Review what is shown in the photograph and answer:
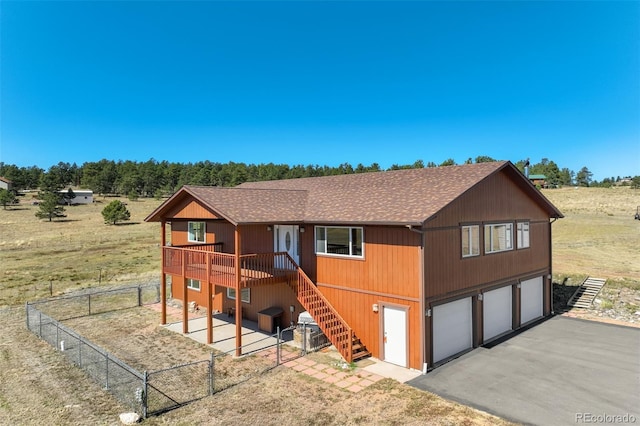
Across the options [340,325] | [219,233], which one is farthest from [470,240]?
[219,233]

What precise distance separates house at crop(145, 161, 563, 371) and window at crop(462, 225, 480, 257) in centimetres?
5

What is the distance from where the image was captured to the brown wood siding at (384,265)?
12.1 meters

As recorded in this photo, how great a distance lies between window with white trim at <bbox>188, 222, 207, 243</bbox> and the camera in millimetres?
19969

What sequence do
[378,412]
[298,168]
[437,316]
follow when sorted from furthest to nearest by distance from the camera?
1. [298,168]
2. [437,316]
3. [378,412]

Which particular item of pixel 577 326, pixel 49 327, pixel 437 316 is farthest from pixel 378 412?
pixel 49 327

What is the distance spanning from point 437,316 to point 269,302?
7.52 m

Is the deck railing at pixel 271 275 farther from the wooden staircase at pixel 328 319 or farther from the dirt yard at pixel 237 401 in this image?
the dirt yard at pixel 237 401

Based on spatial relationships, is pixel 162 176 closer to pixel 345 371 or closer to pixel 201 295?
pixel 201 295

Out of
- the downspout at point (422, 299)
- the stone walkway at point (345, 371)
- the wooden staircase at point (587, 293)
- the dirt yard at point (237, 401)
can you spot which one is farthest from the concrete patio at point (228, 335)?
the wooden staircase at point (587, 293)

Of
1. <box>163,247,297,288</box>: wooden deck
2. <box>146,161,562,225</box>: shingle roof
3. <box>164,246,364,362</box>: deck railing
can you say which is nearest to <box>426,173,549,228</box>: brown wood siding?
<box>146,161,562,225</box>: shingle roof

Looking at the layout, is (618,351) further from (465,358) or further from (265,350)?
(265,350)

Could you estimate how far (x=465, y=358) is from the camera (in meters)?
12.9

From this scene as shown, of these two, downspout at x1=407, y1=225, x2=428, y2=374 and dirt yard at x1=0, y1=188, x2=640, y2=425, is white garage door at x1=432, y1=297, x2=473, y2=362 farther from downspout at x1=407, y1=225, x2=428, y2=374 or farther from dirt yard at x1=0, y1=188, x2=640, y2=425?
dirt yard at x1=0, y1=188, x2=640, y2=425

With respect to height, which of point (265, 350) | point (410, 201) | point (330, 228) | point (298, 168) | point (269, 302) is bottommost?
point (265, 350)
